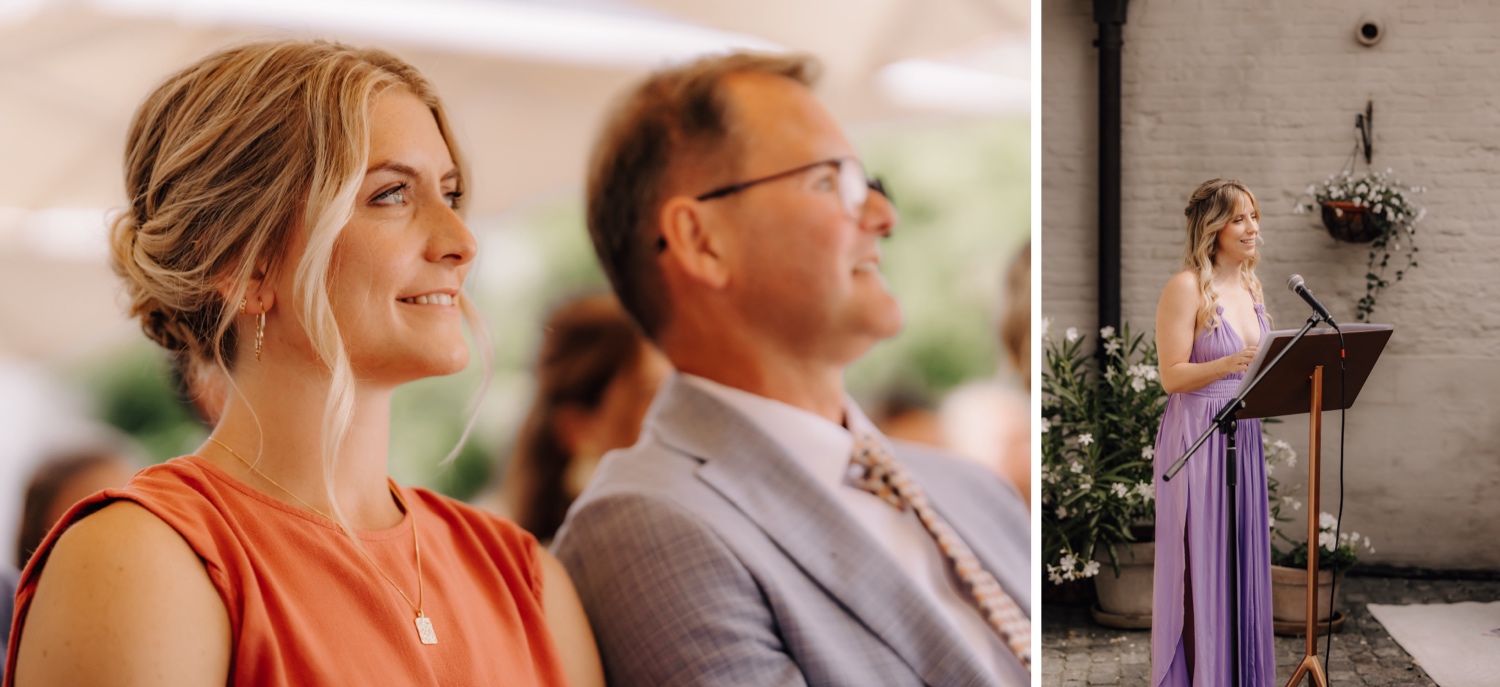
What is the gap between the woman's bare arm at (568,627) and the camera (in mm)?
1870

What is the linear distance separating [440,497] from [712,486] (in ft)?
1.48

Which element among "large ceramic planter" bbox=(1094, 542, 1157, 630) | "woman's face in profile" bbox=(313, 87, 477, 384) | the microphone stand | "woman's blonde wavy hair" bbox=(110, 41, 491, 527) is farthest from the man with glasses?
"large ceramic planter" bbox=(1094, 542, 1157, 630)

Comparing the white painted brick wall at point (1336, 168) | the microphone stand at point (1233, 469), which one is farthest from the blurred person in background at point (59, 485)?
the white painted brick wall at point (1336, 168)

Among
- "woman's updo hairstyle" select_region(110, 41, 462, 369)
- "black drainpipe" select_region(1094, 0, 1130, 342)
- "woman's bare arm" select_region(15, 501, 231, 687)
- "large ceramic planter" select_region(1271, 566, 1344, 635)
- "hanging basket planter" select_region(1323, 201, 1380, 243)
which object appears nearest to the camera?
"woman's bare arm" select_region(15, 501, 231, 687)

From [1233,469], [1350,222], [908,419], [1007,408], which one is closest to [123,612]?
[908,419]

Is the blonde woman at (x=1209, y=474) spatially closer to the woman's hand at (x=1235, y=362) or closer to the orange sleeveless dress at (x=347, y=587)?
the woman's hand at (x=1235, y=362)

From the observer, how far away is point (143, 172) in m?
1.72

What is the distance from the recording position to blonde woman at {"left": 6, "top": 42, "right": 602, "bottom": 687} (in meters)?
1.51

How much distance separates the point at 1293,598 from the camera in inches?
174

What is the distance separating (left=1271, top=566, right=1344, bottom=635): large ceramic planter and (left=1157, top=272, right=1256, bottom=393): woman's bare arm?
1671 millimetres

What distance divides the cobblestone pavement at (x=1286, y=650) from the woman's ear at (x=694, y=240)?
2594 millimetres

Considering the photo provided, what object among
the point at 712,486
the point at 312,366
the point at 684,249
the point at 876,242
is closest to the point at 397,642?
the point at 312,366

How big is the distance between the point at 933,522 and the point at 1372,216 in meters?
3.81

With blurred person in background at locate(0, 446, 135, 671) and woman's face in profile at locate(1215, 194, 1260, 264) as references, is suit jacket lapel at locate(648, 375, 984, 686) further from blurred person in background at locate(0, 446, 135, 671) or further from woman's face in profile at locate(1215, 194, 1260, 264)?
woman's face in profile at locate(1215, 194, 1260, 264)
